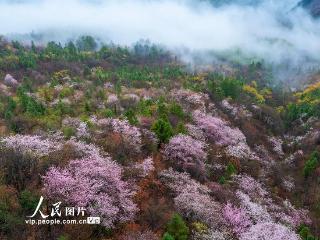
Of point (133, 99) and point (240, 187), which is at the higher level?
point (240, 187)

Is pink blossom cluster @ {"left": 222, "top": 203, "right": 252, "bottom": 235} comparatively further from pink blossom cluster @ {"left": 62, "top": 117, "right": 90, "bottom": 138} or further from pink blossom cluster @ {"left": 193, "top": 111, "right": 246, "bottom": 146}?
pink blossom cluster @ {"left": 193, "top": 111, "right": 246, "bottom": 146}

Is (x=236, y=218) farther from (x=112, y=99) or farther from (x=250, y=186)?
(x=112, y=99)

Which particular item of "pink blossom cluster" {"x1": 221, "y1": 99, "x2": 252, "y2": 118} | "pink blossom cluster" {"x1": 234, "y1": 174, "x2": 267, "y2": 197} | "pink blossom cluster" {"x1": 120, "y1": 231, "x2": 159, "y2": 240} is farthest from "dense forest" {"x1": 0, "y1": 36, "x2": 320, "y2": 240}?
"pink blossom cluster" {"x1": 221, "y1": 99, "x2": 252, "y2": 118}

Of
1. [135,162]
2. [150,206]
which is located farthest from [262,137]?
[150,206]

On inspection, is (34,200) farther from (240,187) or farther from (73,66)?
(73,66)

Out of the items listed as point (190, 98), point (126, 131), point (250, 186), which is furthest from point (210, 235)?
point (190, 98)
